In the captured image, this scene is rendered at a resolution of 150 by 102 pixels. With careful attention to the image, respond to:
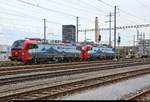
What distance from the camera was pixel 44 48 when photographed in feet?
141

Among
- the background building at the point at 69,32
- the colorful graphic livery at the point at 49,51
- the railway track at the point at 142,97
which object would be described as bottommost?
the railway track at the point at 142,97

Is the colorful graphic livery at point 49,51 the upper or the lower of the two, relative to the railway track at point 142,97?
upper

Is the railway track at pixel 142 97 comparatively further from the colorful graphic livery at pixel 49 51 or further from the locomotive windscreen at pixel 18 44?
the locomotive windscreen at pixel 18 44

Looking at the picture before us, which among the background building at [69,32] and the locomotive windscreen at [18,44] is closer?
the locomotive windscreen at [18,44]

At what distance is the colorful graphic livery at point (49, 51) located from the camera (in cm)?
4016

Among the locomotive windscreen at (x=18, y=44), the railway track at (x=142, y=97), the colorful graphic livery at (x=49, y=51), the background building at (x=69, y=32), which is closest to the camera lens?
the railway track at (x=142, y=97)

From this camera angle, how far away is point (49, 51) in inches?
1740

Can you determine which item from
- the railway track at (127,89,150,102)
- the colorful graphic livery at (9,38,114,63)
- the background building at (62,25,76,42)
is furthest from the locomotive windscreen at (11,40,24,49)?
the background building at (62,25,76,42)

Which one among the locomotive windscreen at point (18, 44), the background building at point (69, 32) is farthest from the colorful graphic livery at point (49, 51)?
the background building at point (69, 32)

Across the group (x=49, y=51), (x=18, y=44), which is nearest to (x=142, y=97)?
(x=18, y=44)

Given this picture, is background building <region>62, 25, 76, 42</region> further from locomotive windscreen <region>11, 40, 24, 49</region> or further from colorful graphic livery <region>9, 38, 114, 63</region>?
locomotive windscreen <region>11, 40, 24, 49</region>

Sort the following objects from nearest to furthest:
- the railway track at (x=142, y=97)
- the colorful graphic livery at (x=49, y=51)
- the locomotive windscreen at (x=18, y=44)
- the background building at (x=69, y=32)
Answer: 1. the railway track at (x=142, y=97)
2. the colorful graphic livery at (x=49, y=51)
3. the locomotive windscreen at (x=18, y=44)
4. the background building at (x=69, y=32)

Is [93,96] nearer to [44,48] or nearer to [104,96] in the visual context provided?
[104,96]

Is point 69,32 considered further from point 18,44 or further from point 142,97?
point 142,97
